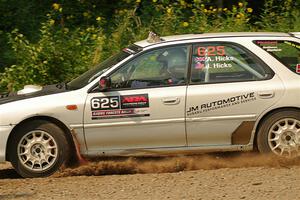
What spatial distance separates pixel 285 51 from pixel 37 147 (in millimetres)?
3095

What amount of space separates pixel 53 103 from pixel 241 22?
610 cm

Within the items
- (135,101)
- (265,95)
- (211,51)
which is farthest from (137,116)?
(265,95)

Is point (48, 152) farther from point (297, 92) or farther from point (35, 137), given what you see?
point (297, 92)

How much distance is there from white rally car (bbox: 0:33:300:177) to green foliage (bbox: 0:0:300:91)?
4.01 meters

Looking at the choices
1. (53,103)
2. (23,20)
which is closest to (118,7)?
(23,20)

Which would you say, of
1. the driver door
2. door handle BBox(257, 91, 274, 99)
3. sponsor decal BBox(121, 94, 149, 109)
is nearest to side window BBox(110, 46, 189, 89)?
the driver door

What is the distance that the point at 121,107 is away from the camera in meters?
8.12

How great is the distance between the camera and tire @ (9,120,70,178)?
8.13m

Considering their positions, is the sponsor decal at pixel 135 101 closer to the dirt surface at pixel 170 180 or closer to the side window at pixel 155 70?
the side window at pixel 155 70

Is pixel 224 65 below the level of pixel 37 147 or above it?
above

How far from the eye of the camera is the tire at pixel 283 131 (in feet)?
26.8

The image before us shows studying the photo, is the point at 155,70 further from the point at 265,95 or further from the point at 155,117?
the point at 265,95

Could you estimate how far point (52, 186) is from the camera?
24.8 feet

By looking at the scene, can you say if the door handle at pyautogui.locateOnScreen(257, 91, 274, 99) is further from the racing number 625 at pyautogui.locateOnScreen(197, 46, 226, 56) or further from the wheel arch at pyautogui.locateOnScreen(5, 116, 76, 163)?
the wheel arch at pyautogui.locateOnScreen(5, 116, 76, 163)
